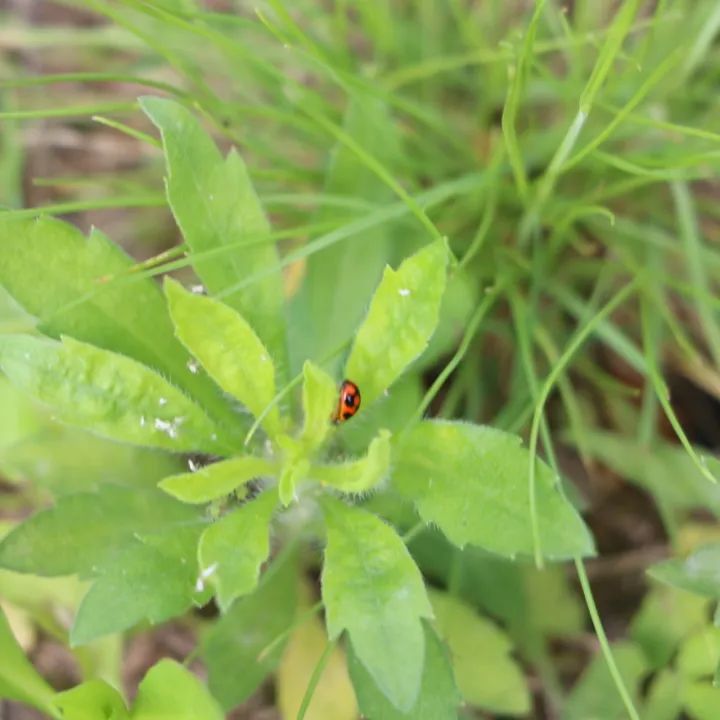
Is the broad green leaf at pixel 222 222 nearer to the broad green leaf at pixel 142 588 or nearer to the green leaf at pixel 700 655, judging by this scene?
the broad green leaf at pixel 142 588

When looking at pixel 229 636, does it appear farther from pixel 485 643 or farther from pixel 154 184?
pixel 154 184

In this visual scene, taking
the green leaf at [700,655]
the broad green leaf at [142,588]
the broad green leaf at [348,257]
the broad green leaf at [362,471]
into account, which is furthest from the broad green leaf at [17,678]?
the green leaf at [700,655]

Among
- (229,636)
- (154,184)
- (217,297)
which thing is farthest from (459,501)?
(154,184)

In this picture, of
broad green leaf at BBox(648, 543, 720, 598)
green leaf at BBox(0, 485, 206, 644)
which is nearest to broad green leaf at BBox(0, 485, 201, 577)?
green leaf at BBox(0, 485, 206, 644)

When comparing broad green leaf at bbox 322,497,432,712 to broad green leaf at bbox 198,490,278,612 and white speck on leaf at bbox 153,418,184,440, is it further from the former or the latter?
white speck on leaf at bbox 153,418,184,440

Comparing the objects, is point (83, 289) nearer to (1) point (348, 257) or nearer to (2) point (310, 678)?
(1) point (348, 257)
